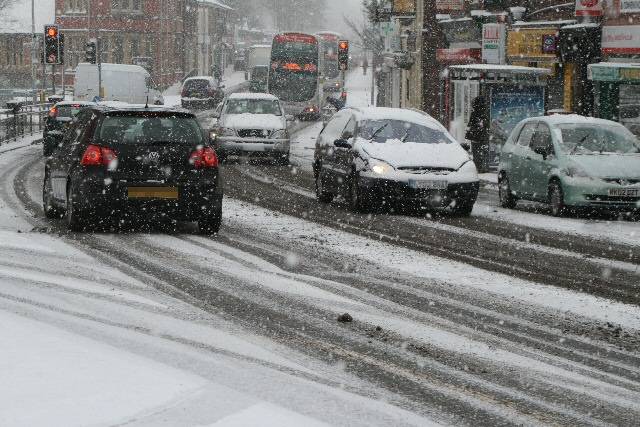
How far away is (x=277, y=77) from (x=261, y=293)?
181 ft

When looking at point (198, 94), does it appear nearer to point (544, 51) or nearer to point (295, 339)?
point (544, 51)

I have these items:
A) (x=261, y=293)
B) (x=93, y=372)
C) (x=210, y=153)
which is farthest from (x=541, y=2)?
(x=93, y=372)

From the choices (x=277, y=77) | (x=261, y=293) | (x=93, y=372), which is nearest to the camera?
(x=93, y=372)

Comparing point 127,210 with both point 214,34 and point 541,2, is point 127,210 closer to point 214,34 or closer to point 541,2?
point 541,2

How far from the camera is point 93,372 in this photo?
7.34 metres

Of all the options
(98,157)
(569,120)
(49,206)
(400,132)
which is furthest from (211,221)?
(569,120)

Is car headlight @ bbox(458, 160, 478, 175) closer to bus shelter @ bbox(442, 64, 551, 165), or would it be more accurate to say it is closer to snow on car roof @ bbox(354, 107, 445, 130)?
snow on car roof @ bbox(354, 107, 445, 130)

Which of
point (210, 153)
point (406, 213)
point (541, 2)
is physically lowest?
point (406, 213)

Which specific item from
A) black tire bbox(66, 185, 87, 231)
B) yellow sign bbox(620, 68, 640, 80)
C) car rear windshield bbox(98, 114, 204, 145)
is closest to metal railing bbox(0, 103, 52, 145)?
yellow sign bbox(620, 68, 640, 80)

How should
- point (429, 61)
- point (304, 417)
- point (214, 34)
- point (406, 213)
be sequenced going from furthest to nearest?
point (214, 34)
point (429, 61)
point (406, 213)
point (304, 417)

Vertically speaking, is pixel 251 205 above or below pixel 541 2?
below

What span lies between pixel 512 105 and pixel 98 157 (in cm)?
1624

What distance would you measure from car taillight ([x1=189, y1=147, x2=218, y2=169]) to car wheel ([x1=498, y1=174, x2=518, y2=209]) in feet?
24.2

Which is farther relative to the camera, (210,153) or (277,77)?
(277,77)
